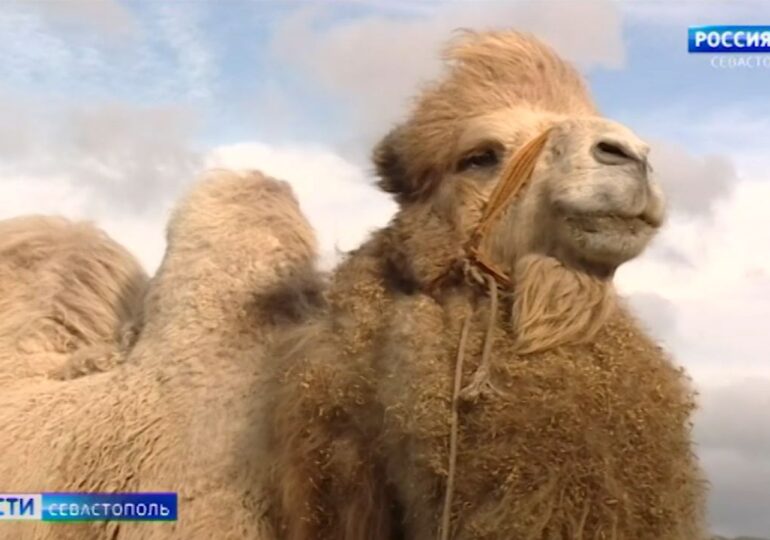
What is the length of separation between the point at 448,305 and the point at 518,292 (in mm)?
169

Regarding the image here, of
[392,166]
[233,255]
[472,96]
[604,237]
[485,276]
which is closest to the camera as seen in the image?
[604,237]

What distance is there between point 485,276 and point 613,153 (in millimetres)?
385

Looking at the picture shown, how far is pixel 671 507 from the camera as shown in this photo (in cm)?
271

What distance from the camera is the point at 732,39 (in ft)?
13.0

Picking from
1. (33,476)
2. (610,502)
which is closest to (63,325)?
(33,476)

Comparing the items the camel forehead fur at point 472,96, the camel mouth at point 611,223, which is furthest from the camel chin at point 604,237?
the camel forehead fur at point 472,96

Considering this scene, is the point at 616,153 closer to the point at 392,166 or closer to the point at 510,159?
the point at 510,159

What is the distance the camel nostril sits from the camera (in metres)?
2.75

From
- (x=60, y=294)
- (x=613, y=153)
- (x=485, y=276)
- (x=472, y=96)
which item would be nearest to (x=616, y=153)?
(x=613, y=153)

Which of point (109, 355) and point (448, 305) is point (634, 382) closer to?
point (448, 305)

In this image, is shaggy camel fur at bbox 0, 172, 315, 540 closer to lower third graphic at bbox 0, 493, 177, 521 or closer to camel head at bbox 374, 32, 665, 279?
lower third graphic at bbox 0, 493, 177, 521

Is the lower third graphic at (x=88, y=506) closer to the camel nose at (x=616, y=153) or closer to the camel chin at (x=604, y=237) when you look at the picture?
the camel chin at (x=604, y=237)

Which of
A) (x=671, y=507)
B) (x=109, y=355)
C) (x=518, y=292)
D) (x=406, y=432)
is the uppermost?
(x=109, y=355)

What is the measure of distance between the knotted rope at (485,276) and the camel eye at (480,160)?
74mm
